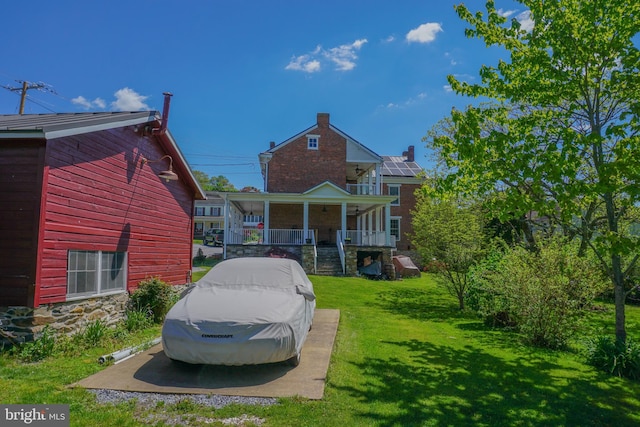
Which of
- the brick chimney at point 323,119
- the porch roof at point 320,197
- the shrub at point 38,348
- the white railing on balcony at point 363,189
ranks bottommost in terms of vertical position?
the shrub at point 38,348

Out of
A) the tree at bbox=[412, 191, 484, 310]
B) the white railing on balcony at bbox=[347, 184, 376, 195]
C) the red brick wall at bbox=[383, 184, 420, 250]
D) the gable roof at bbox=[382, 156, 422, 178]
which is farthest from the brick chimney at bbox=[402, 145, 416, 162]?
the tree at bbox=[412, 191, 484, 310]

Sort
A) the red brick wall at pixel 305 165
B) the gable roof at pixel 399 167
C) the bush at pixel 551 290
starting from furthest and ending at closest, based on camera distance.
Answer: the gable roof at pixel 399 167 < the red brick wall at pixel 305 165 < the bush at pixel 551 290

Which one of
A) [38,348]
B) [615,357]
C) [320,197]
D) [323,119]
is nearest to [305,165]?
[323,119]

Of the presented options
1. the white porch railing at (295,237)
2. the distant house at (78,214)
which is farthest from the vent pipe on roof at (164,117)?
the white porch railing at (295,237)

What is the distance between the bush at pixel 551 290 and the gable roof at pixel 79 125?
29.5 feet

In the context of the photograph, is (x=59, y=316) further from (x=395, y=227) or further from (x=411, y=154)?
(x=411, y=154)

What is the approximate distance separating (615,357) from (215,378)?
6.38m

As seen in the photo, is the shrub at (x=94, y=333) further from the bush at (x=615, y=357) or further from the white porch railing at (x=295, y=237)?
the white porch railing at (x=295, y=237)

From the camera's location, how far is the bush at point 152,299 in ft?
29.2

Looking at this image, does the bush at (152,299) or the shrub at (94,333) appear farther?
the bush at (152,299)

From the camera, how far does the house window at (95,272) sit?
23.5 ft

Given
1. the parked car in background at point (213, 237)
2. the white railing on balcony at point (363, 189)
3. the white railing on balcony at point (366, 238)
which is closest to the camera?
the white railing on balcony at point (366, 238)

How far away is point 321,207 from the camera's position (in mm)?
25844

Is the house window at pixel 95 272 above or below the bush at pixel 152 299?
above
